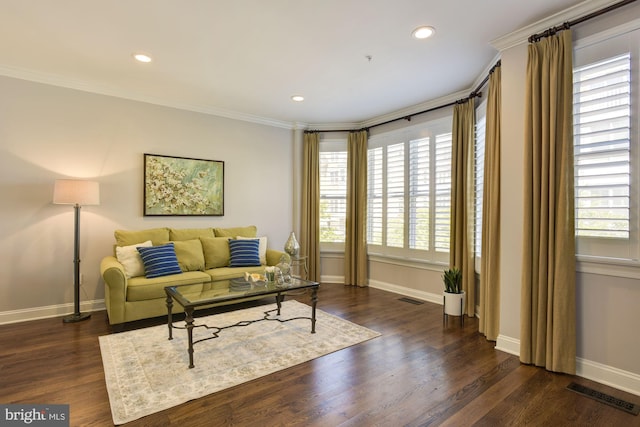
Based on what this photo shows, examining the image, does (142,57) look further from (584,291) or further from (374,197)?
(584,291)

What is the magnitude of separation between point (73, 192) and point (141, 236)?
89 cm

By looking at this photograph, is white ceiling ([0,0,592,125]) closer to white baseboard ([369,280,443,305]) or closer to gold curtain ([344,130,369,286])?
gold curtain ([344,130,369,286])

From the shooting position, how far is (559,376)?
8.27 feet

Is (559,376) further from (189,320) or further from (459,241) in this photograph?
(189,320)

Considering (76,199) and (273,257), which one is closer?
(76,199)

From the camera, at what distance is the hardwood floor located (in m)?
2.00

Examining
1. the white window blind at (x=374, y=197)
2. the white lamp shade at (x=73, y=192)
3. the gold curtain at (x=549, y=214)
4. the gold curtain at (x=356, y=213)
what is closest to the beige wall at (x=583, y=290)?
the gold curtain at (x=549, y=214)

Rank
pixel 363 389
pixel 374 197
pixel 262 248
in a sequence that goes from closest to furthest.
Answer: pixel 363 389 → pixel 262 248 → pixel 374 197

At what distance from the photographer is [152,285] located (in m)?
3.58

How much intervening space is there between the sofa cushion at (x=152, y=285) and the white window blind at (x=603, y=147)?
3.42 m

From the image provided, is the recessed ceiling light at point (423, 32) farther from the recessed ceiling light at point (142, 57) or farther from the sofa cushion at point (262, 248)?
the sofa cushion at point (262, 248)

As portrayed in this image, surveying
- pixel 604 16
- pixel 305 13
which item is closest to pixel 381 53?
pixel 305 13

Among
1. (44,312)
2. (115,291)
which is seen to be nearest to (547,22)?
(115,291)

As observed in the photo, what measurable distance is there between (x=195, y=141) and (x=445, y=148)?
3.55m
